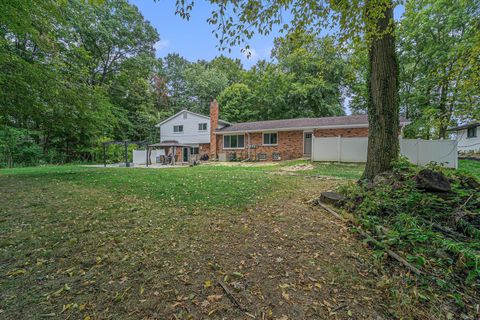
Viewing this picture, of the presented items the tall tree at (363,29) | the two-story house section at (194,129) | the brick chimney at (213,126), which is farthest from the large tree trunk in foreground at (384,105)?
the two-story house section at (194,129)

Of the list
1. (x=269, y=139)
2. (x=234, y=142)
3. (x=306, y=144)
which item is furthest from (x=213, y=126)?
(x=306, y=144)

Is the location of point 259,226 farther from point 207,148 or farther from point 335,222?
point 207,148

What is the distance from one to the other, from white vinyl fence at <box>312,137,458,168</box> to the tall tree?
589 centimetres

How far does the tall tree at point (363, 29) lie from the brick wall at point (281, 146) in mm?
11424

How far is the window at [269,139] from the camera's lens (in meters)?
17.2

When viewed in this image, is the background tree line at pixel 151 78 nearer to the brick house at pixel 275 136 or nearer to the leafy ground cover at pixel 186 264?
the brick house at pixel 275 136

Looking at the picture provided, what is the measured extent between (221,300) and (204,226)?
60.1 inches

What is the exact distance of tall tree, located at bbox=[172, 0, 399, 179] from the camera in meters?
3.78

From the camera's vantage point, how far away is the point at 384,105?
4594 mm

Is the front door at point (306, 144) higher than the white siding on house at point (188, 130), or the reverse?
the white siding on house at point (188, 130)

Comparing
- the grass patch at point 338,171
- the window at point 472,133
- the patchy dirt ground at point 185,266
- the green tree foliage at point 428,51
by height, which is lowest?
the patchy dirt ground at point 185,266

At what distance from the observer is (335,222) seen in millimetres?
3609

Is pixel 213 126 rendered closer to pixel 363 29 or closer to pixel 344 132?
pixel 344 132

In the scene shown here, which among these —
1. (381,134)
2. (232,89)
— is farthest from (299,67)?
(381,134)
